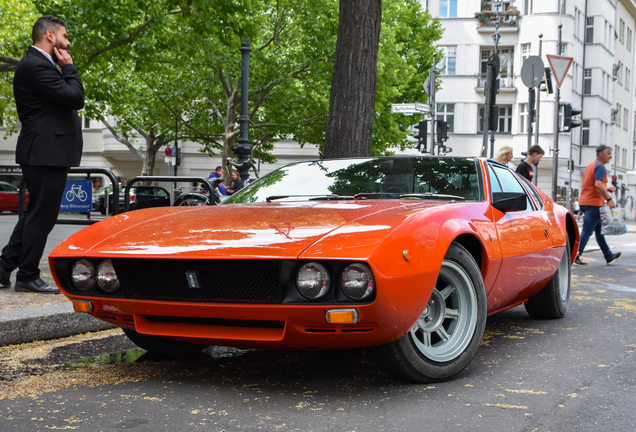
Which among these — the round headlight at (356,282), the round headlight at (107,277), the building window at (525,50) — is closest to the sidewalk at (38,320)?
the round headlight at (107,277)

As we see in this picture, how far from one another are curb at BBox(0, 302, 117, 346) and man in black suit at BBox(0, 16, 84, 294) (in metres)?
0.70

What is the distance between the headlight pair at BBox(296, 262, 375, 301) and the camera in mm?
2994

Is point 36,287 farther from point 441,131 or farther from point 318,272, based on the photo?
point 441,131

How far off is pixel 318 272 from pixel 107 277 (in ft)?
3.53

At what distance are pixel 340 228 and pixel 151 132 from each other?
127 ft

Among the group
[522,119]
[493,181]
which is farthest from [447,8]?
[493,181]

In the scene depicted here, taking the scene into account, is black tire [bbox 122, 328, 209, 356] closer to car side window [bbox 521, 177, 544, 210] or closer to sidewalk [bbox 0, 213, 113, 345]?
sidewalk [bbox 0, 213, 113, 345]

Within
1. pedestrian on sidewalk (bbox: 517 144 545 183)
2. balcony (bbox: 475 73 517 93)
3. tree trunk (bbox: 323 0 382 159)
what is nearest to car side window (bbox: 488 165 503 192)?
tree trunk (bbox: 323 0 382 159)

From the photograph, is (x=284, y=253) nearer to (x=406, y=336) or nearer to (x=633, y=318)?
(x=406, y=336)

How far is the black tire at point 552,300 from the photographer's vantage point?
5340 mm

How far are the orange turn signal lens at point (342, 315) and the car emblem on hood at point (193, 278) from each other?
602 mm

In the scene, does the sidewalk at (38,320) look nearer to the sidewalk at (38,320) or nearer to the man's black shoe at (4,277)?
the sidewalk at (38,320)

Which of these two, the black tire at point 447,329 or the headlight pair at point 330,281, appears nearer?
the headlight pair at point 330,281

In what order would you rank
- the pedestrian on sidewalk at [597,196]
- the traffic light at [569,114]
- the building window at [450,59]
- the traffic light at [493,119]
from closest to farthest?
the pedestrian on sidewalk at [597,196], the traffic light at [493,119], the traffic light at [569,114], the building window at [450,59]
